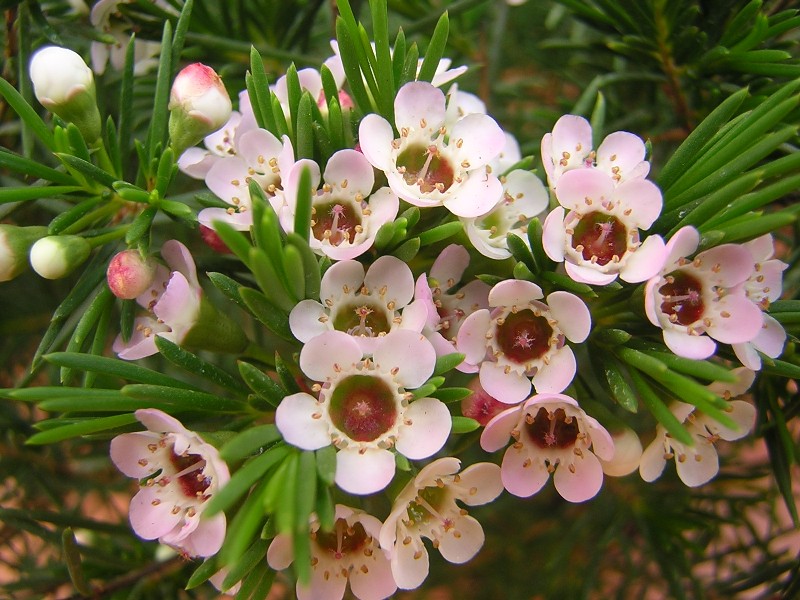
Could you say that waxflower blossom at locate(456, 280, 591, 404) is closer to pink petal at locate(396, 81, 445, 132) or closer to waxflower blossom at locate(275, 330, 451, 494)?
waxflower blossom at locate(275, 330, 451, 494)

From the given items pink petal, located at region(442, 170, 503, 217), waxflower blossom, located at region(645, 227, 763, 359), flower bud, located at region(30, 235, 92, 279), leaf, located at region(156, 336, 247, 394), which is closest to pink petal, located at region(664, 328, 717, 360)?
waxflower blossom, located at region(645, 227, 763, 359)

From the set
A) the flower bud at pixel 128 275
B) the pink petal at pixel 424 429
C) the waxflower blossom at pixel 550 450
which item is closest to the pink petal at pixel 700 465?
the waxflower blossom at pixel 550 450

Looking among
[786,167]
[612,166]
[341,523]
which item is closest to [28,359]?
[341,523]

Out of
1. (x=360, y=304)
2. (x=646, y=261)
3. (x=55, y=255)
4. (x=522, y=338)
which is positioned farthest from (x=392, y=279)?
(x=55, y=255)

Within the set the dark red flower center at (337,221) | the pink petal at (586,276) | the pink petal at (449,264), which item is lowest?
the pink petal at (449,264)

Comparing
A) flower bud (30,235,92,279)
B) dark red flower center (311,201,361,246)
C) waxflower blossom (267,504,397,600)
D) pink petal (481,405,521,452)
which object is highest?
dark red flower center (311,201,361,246)

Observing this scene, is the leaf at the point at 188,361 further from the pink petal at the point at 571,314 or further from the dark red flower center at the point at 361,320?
the pink petal at the point at 571,314

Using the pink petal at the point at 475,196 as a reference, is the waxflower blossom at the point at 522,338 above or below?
below

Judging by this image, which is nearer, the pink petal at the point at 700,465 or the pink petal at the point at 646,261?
the pink petal at the point at 646,261
